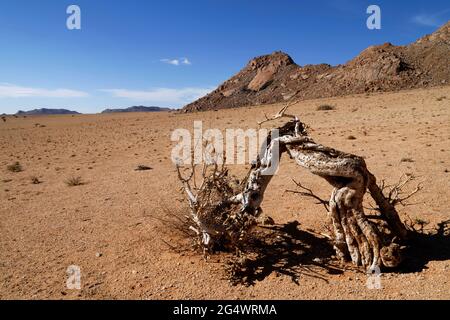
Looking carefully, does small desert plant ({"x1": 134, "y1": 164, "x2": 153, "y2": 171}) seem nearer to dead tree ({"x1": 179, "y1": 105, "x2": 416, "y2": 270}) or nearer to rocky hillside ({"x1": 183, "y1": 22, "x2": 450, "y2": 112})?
dead tree ({"x1": 179, "y1": 105, "x2": 416, "y2": 270})

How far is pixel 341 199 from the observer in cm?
400

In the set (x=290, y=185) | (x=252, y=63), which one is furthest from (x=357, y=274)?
(x=252, y=63)

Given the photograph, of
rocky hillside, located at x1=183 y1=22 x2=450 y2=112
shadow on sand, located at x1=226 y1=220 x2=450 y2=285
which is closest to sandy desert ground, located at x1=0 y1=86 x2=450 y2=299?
shadow on sand, located at x1=226 y1=220 x2=450 y2=285

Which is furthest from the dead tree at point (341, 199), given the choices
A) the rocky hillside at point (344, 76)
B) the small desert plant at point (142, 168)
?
the rocky hillside at point (344, 76)

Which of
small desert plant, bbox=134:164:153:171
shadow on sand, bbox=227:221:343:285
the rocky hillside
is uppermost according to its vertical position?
the rocky hillside

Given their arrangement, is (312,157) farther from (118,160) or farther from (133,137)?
(133,137)

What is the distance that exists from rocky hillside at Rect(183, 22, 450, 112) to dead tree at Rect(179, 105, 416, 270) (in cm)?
2499

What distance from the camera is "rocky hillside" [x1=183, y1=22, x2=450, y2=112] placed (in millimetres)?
29250

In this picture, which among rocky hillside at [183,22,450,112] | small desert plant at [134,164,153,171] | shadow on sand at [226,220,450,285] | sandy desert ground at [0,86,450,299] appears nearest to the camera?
sandy desert ground at [0,86,450,299]

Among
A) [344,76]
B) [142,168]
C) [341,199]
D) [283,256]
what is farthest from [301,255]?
[344,76]

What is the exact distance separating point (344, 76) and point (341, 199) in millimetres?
31564

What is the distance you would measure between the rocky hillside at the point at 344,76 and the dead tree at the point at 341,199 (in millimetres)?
24994

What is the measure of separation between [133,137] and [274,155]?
49.7 ft

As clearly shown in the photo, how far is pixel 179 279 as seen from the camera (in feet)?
13.6
